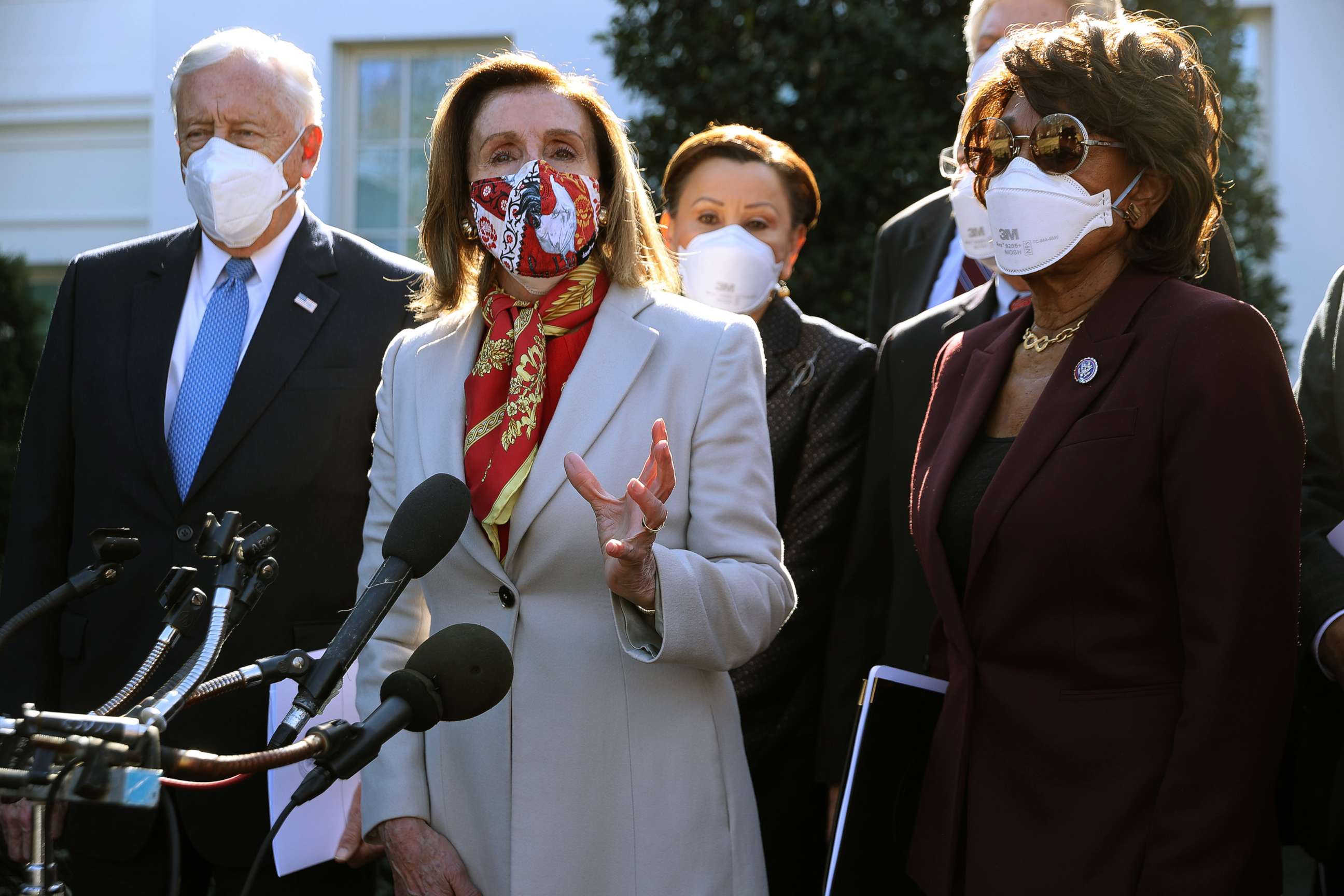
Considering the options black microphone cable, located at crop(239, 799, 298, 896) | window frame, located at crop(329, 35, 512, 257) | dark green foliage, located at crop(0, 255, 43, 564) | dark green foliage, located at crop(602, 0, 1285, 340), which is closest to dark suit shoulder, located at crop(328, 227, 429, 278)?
black microphone cable, located at crop(239, 799, 298, 896)

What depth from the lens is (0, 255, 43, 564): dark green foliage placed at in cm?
923

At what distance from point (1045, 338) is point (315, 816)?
1935 millimetres

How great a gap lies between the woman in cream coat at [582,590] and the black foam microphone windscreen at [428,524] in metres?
0.36

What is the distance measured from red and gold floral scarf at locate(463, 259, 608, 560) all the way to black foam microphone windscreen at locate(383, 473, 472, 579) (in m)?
0.59

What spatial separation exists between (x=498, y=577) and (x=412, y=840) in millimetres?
566

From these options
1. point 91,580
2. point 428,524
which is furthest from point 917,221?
point 91,580

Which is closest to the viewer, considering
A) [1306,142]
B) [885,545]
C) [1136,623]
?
[1136,623]

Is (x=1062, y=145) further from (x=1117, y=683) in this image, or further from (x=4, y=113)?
(x=4, y=113)

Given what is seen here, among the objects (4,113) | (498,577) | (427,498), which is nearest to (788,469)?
(498,577)

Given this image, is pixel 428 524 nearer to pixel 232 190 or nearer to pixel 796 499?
pixel 796 499

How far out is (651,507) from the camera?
2285 mm

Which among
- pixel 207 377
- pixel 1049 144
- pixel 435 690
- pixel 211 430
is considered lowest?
pixel 211 430

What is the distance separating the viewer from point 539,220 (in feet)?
9.57

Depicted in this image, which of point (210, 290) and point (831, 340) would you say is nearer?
point (210, 290)
